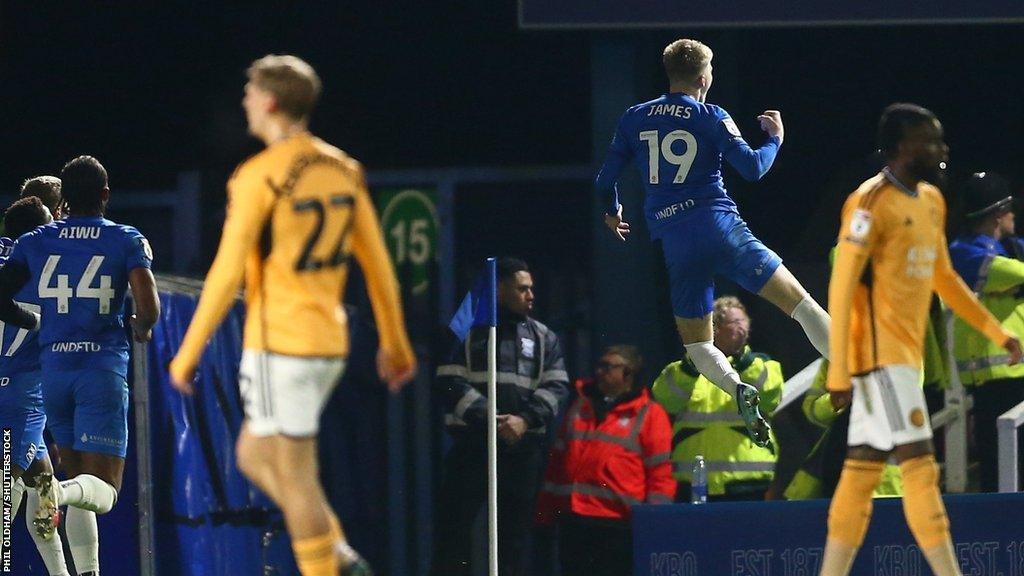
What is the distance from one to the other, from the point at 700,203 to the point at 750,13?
3130 mm

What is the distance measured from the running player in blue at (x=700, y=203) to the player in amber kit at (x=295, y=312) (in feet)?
10.3

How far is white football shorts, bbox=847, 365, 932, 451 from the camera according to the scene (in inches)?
268

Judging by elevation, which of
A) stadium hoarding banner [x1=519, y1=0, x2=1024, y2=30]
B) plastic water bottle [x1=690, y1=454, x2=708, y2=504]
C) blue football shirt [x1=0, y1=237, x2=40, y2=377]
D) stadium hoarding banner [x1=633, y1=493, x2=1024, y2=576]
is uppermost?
stadium hoarding banner [x1=519, y1=0, x2=1024, y2=30]

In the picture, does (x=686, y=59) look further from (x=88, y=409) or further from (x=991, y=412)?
(x=991, y=412)

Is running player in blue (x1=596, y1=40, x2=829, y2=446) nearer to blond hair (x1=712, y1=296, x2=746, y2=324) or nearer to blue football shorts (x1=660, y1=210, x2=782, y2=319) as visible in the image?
blue football shorts (x1=660, y1=210, x2=782, y2=319)

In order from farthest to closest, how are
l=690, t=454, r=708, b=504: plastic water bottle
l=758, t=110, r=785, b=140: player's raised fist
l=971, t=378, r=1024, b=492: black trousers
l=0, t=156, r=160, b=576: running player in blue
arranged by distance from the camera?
l=971, t=378, r=1024, b=492: black trousers < l=690, t=454, r=708, b=504: plastic water bottle < l=758, t=110, r=785, b=140: player's raised fist < l=0, t=156, r=160, b=576: running player in blue

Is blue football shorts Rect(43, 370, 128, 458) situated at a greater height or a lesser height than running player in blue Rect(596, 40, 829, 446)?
lesser

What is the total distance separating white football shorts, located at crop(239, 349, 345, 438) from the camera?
5.98 m

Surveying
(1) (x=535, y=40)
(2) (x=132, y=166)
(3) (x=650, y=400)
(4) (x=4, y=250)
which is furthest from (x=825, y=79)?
(4) (x=4, y=250)

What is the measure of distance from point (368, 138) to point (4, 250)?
5.14 m

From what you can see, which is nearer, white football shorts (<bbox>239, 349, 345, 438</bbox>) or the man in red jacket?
white football shorts (<bbox>239, 349, 345, 438</bbox>)

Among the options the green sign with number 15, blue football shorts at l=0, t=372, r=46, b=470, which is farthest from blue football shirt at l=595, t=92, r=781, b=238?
the green sign with number 15

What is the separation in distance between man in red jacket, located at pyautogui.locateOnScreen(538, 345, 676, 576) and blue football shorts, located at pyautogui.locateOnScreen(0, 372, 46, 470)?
116 inches

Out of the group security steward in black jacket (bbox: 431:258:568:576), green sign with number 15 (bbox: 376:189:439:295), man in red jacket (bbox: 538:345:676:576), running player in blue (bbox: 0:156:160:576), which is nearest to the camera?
running player in blue (bbox: 0:156:160:576)
